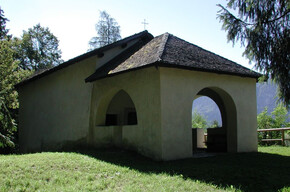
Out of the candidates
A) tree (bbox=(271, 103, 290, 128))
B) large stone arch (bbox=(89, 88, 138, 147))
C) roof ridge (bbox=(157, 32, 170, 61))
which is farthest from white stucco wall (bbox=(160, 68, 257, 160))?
tree (bbox=(271, 103, 290, 128))

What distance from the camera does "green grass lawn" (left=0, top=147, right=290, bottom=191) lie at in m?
6.45

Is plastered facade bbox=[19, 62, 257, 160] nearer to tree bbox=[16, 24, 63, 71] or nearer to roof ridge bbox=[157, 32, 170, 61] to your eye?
roof ridge bbox=[157, 32, 170, 61]

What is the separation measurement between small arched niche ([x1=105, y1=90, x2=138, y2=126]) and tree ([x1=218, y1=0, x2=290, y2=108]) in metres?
6.60

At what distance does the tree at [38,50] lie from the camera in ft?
113

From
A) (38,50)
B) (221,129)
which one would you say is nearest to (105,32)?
(38,50)

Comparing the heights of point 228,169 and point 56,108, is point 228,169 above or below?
below

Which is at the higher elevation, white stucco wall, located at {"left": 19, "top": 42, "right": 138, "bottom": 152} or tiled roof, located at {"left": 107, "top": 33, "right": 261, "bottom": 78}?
tiled roof, located at {"left": 107, "top": 33, "right": 261, "bottom": 78}

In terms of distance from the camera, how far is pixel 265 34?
9.80 m

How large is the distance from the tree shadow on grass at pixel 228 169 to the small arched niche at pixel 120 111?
3.83 m

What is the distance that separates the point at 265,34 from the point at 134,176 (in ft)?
21.0

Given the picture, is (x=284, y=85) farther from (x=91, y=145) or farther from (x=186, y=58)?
(x=91, y=145)

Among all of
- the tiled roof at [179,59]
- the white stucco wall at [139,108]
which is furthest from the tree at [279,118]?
the white stucco wall at [139,108]

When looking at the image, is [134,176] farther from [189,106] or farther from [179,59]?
[179,59]

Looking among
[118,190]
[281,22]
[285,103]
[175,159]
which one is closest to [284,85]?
[285,103]
